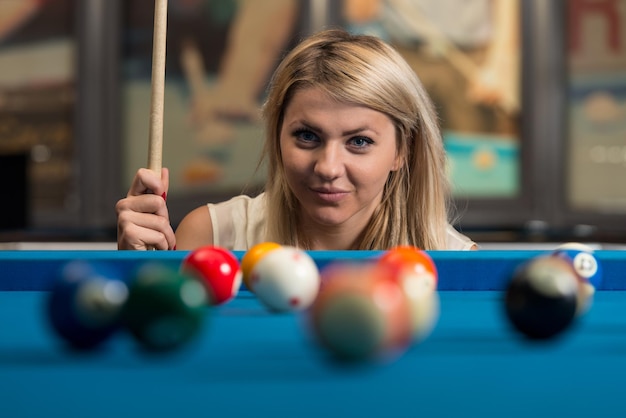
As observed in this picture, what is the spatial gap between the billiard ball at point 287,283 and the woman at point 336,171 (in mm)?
781

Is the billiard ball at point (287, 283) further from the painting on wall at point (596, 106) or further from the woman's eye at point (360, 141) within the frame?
the painting on wall at point (596, 106)

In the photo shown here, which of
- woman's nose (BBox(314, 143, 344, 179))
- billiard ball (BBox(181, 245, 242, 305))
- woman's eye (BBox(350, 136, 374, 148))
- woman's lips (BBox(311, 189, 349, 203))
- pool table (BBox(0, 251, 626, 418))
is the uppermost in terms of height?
woman's eye (BBox(350, 136, 374, 148))

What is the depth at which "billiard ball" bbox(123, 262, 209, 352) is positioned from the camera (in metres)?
0.88

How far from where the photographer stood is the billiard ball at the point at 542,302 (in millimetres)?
973

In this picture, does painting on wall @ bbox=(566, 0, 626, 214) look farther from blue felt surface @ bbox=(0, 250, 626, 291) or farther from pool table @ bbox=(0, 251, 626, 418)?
pool table @ bbox=(0, 251, 626, 418)

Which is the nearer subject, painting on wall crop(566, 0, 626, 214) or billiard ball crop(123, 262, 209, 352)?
billiard ball crop(123, 262, 209, 352)

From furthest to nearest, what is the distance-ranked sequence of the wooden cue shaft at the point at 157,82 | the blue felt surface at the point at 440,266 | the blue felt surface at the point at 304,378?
1. the wooden cue shaft at the point at 157,82
2. the blue felt surface at the point at 440,266
3. the blue felt surface at the point at 304,378

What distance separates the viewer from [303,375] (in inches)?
31.4

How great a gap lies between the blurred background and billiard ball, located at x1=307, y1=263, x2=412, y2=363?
4032 millimetres

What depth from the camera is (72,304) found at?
A: 3.04 ft

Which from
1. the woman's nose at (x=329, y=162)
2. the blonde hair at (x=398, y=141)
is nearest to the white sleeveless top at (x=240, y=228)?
the blonde hair at (x=398, y=141)

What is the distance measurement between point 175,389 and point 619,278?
113 centimetres

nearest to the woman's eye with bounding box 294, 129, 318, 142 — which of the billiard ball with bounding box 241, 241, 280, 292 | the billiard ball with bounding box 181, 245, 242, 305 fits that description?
the billiard ball with bounding box 241, 241, 280, 292

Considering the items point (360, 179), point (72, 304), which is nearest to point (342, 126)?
point (360, 179)
